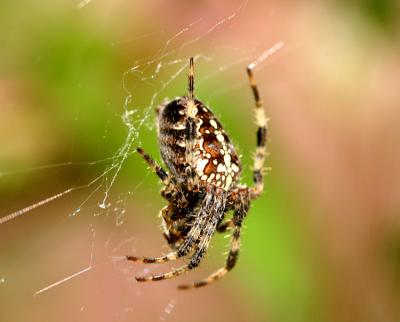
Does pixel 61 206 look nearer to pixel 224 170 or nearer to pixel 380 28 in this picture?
pixel 224 170

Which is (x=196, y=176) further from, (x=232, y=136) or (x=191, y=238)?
(x=232, y=136)

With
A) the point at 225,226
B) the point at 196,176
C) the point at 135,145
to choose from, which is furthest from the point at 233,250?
the point at 135,145

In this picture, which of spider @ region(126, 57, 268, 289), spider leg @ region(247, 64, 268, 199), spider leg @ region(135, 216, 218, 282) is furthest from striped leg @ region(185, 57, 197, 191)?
spider leg @ region(135, 216, 218, 282)

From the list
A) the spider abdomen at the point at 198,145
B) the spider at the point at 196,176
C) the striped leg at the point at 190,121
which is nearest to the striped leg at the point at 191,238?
the spider at the point at 196,176

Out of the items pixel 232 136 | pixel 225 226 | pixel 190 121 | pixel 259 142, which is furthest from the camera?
pixel 232 136

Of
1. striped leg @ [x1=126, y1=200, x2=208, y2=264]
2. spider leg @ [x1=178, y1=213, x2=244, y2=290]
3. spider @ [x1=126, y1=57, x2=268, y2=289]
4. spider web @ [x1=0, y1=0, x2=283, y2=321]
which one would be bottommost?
spider leg @ [x1=178, y1=213, x2=244, y2=290]

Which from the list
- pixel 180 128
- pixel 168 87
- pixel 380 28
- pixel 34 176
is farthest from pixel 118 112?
pixel 380 28

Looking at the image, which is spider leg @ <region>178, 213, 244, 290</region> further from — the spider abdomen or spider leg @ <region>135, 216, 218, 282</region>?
the spider abdomen
